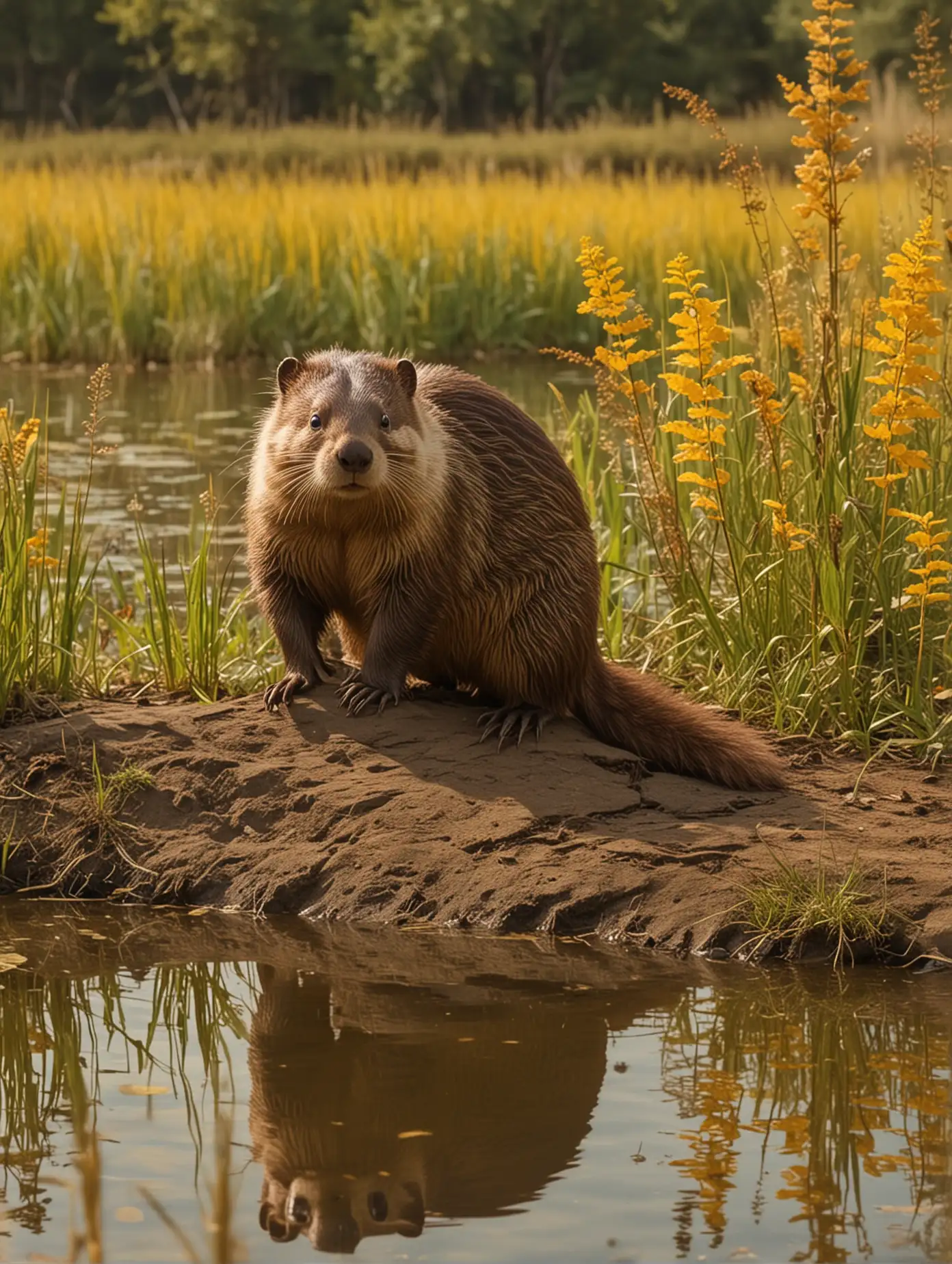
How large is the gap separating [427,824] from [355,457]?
3.23 feet

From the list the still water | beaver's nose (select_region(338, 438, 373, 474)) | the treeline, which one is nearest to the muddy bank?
the still water

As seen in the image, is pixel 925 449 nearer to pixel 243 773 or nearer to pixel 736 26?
pixel 243 773

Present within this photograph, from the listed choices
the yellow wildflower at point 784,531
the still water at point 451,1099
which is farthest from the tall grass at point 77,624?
the yellow wildflower at point 784,531

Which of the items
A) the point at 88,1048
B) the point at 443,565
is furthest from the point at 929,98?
the point at 88,1048

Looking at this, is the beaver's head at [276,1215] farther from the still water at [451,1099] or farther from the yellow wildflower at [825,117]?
the yellow wildflower at [825,117]

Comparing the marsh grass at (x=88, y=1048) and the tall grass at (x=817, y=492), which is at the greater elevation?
the tall grass at (x=817, y=492)

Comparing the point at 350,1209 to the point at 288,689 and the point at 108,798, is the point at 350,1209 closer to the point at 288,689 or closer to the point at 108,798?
the point at 108,798

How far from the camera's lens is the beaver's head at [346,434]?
5.02m

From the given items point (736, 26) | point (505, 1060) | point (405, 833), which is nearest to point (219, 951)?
point (405, 833)

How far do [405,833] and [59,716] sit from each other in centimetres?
126

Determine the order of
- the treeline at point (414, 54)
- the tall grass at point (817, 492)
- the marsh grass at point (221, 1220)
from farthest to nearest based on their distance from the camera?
the treeline at point (414, 54)
the tall grass at point (817, 492)
the marsh grass at point (221, 1220)

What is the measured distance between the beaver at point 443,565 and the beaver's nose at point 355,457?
0.23 ft

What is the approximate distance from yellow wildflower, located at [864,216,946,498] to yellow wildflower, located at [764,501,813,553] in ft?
0.87

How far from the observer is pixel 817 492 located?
5.73m
